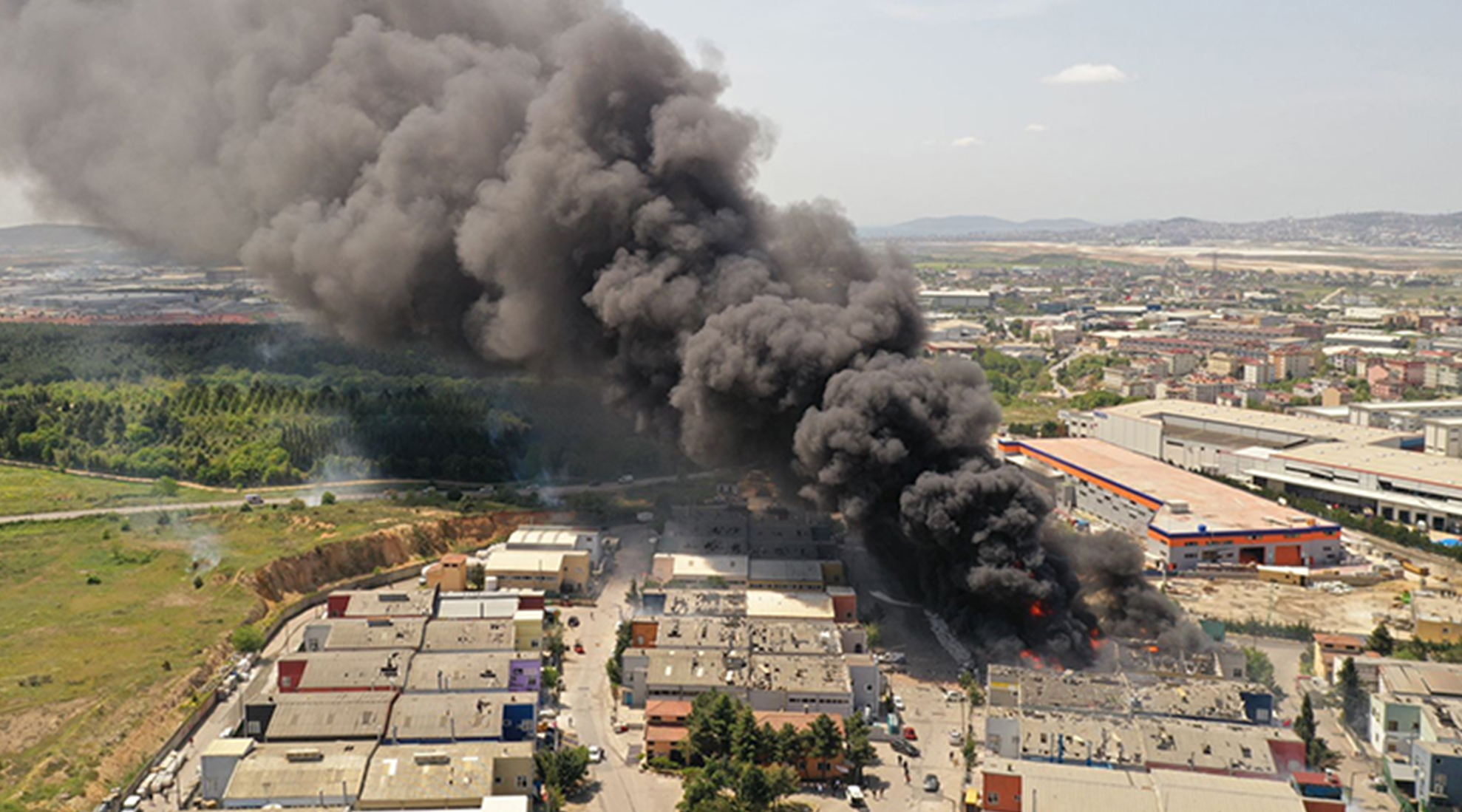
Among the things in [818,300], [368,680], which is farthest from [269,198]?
[368,680]

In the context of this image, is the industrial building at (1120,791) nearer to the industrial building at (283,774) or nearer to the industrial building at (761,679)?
the industrial building at (761,679)

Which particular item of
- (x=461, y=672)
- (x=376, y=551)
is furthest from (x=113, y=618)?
(x=461, y=672)

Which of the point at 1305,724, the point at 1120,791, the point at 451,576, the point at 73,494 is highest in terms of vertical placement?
the point at 73,494

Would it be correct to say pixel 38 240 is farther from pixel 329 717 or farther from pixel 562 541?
pixel 329 717

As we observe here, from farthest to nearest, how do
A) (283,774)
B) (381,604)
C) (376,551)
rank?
(376,551)
(381,604)
(283,774)

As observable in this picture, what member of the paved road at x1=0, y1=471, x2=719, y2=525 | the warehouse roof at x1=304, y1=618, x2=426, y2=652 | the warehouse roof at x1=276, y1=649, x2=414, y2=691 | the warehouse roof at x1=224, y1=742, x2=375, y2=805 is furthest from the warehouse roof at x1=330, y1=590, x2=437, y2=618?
the paved road at x1=0, y1=471, x2=719, y2=525

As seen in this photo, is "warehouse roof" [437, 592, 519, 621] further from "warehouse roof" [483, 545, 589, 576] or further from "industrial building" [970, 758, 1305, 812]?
"industrial building" [970, 758, 1305, 812]

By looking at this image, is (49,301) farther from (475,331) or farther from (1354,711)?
(1354,711)
